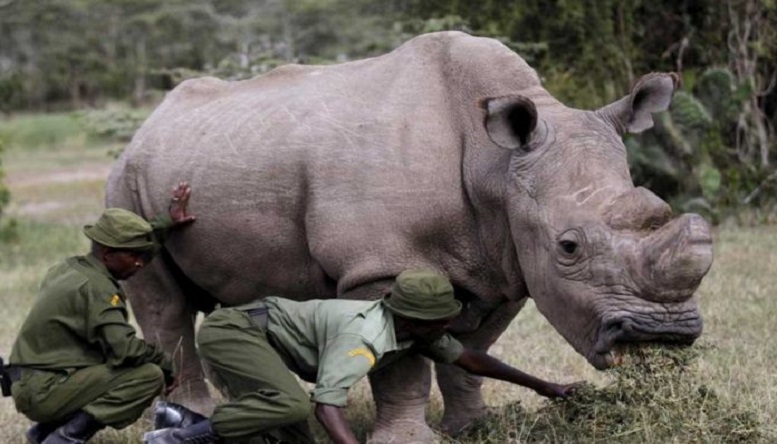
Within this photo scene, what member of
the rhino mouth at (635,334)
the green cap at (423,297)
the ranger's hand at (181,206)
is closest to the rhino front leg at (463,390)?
the green cap at (423,297)

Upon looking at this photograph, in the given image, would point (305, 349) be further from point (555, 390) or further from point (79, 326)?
point (555, 390)

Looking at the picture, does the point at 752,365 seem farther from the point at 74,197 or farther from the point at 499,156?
the point at 74,197

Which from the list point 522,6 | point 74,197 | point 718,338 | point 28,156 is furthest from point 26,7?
point 718,338

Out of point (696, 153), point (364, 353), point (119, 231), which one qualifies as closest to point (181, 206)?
point (119, 231)

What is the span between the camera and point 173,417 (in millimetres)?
5949

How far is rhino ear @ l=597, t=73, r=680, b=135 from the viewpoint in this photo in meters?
5.78

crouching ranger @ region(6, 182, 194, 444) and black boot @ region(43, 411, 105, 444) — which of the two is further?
black boot @ region(43, 411, 105, 444)

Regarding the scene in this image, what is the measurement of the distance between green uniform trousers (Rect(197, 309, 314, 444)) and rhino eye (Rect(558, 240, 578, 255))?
1.28 metres

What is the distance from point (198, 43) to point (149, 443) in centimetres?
3950

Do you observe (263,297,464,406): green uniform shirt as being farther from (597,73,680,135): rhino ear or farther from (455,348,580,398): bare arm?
(597,73,680,135): rhino ear

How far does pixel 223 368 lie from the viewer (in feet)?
18.3

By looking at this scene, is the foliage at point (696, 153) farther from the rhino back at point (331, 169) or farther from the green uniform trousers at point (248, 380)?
the green uniform trousers at point (248, 380)

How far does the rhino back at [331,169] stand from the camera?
5734 millimetres

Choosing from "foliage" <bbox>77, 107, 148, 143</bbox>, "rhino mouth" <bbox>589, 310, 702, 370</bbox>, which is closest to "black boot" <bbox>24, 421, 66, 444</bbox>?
"rhino mouth" <bbox>589, 310, 702, 370</bbox>
